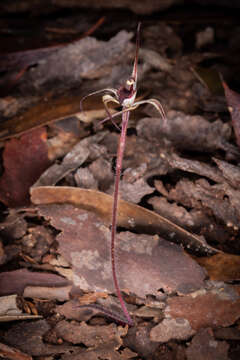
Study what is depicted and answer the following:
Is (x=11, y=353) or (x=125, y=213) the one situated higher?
(x=125, y=213)

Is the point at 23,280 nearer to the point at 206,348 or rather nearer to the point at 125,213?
the point at 125,213

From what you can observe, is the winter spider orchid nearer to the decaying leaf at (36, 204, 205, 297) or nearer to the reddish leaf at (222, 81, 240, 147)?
the decaying leaf at (36, 204, 205, 297)

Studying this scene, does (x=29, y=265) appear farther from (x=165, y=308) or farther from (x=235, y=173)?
(x=235, y=173)

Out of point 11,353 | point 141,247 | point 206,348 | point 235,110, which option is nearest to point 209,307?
point 206,348

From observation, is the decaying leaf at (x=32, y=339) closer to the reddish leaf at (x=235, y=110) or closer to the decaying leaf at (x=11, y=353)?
the decaying leaf at (x=11, y=353)

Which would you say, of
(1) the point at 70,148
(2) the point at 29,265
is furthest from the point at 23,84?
(2) the point at 29,265
